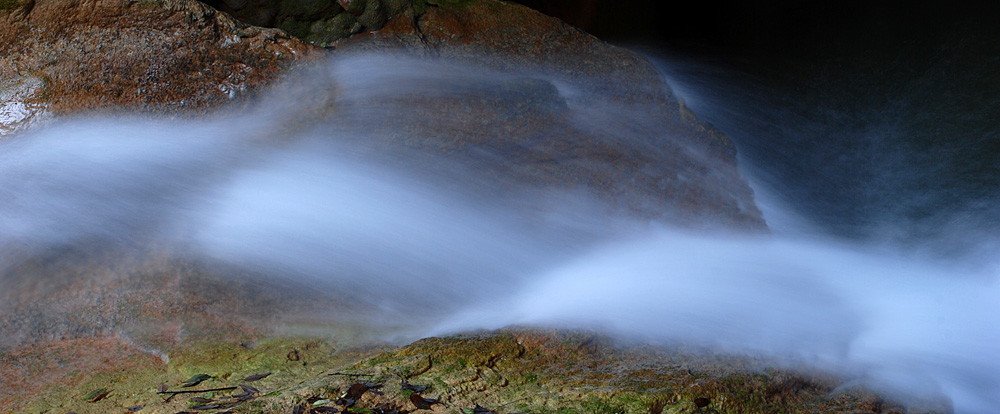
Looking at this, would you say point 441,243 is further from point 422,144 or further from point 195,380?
point 195,380

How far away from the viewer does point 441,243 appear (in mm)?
3559

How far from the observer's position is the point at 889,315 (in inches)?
144

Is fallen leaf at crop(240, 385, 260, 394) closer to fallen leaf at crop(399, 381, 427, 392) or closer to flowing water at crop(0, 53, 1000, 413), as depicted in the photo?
fallen leaf at crop(399, 381, 427, 392)

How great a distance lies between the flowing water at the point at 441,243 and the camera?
10.1ft

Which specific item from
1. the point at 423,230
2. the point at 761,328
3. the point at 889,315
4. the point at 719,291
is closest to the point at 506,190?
the point at 423,230

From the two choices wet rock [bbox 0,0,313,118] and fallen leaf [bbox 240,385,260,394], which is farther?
wet rock [bbox 0,0,313,118]

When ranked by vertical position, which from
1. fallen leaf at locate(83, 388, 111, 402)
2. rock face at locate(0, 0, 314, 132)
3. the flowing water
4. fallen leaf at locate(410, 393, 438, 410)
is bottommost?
fallen leaf at locate(83, 388, 111, 402)

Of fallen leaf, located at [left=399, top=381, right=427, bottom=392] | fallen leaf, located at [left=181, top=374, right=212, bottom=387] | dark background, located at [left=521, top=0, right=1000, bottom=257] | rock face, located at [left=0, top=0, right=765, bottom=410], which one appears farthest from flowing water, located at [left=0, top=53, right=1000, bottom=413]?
dark background, located at [left=521, top=0, right=1000, bottom=257]

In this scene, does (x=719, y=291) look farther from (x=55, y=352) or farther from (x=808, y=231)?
(x=55, y=352)

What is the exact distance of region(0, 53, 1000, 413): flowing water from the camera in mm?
3088

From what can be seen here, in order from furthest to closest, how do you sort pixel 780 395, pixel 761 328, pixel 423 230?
pixel 423 230 → pixel 761 328 → pixel 780 395

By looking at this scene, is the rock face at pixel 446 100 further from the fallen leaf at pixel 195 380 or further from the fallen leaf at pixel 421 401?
the fallen leaf at pixel 421 401

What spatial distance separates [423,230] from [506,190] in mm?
521

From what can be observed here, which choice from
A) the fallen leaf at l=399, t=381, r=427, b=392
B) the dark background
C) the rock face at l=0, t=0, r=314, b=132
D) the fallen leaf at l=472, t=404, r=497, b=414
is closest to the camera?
the fallen leaf at l=472, t=404, r=497, b=414
